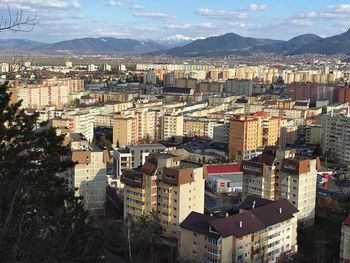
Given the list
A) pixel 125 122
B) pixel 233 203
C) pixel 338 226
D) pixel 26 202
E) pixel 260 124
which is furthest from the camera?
pixel 125 122

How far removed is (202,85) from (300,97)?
15.2 feet

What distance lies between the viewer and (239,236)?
13.3 feet

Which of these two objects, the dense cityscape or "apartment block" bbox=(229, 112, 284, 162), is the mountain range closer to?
the dense cityscape

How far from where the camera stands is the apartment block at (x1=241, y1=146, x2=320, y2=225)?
5535 mm

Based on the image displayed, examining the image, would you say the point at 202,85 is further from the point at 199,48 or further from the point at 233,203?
the point at 199,48

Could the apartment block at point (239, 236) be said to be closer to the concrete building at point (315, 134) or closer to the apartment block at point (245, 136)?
the apartment block at point (245, 136)

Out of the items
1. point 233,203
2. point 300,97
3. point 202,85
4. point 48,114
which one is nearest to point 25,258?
point 233,203

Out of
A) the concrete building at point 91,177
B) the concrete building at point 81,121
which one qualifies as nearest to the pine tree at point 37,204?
the concrete building at point 91,177

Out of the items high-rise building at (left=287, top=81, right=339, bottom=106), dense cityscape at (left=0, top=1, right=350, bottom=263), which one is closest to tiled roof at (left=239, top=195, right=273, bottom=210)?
dense cityscape at (left=0, top=1, right=350, bottom=263)

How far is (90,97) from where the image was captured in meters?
16.8

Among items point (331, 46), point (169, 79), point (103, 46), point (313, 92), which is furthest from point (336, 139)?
point (103, 46)

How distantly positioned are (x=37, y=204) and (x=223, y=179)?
17.4 feet

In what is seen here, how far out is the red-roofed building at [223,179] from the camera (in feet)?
23.7

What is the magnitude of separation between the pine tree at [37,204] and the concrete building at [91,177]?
2.28m
